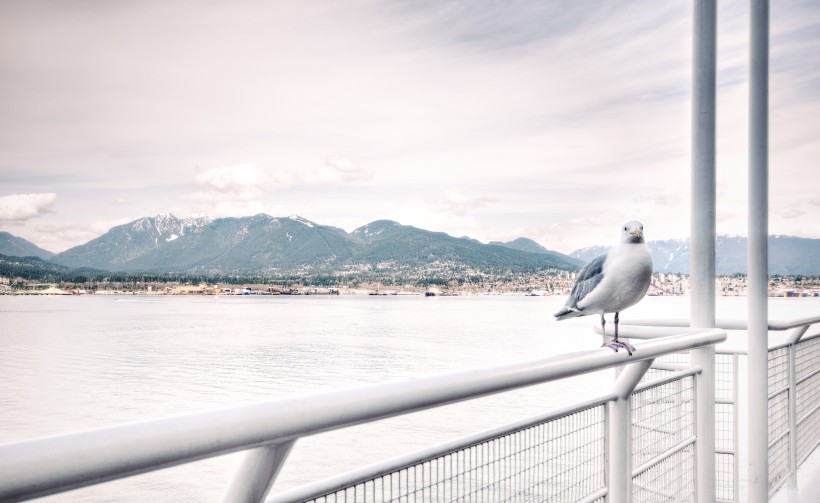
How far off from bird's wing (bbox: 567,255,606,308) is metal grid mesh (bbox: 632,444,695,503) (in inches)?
23.0

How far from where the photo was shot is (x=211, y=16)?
138625 millimetres

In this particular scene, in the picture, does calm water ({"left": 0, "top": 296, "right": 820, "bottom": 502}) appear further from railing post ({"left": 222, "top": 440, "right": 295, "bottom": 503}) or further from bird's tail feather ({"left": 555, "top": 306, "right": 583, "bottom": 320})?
railing post ({"left": 222, "top": 440, "right": 295, "bottom": 503})

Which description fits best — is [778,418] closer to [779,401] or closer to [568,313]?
[779,401]

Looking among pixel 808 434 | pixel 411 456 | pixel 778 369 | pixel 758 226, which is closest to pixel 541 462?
pixel 411 456

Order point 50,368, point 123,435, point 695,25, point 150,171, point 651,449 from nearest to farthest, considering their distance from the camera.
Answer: point 123,435, point 651,449, point 695,25, point 50,368, point 150,171

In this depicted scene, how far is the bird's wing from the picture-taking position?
2.14 m

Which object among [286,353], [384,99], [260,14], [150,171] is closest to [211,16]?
[260,14]

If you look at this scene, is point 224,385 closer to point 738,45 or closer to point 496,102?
point 738,45

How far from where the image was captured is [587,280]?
2193 mm

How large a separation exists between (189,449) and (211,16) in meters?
151

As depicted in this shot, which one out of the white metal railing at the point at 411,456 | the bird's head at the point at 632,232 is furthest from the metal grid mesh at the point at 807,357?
the bird's head at the point at 632,232

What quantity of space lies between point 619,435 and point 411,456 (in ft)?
A: 3.09

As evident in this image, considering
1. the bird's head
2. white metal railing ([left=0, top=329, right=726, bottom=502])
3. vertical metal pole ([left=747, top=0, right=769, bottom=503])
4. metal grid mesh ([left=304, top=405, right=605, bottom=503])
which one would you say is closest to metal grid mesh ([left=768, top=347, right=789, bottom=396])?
vertical metal pole ([left=747, top=0, right=769, bottom=503])

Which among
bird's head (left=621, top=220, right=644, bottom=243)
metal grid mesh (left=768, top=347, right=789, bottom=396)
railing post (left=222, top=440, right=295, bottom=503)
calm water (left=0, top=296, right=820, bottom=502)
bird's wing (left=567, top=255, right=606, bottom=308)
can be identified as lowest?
calm water (left=0, top=296, right=820, bottom=502)
